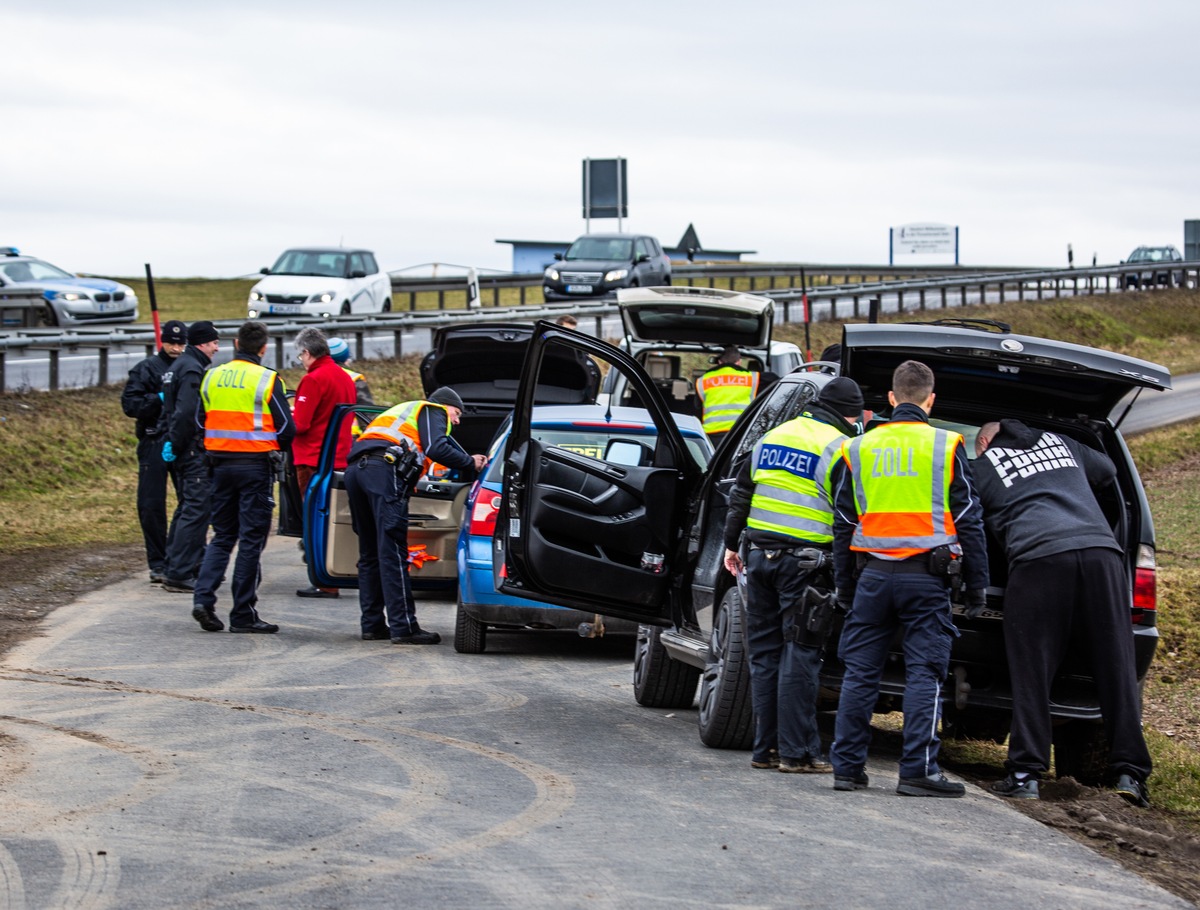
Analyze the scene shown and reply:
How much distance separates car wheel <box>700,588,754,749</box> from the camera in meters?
7.83

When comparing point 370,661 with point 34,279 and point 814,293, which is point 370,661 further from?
point 814,293

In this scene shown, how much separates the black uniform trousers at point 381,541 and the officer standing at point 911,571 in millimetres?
4711

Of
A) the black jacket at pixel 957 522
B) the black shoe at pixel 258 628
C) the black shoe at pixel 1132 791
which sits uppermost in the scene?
the black jacket at pixel 957 522

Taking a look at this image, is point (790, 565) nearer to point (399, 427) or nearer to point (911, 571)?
point (911, 571)

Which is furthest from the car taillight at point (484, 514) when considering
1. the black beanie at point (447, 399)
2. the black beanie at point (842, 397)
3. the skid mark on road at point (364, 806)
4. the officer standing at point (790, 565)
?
the black beanie at point (842, 397)

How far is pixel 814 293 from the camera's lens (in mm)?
38812

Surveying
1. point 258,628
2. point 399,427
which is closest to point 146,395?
point 258,628

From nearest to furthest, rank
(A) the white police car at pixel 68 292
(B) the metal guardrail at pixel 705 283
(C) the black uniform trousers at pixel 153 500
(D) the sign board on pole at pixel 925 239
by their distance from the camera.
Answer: (C) the black uniform trousers at pixel 153 500 < (B) the metal guardrail at pixel 705 283 < (A) the white police car at pixel 68 292 < (D) the sign board on pole at pixel 925 239

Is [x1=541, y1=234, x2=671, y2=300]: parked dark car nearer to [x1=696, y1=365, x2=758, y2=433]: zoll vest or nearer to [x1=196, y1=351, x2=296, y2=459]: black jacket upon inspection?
[x1=696, y1=365, x2=758, y2=433]: zoll vest

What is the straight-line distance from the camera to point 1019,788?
7.25 metres

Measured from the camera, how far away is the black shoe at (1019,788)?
7.23 meters

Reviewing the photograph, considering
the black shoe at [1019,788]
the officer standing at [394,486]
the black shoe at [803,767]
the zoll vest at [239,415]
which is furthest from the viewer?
the zoll vest at [239,415]

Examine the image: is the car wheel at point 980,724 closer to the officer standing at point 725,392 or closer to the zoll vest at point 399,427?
the zoll vest at point 399,427

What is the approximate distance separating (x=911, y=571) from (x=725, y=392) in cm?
852
